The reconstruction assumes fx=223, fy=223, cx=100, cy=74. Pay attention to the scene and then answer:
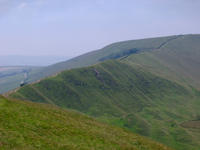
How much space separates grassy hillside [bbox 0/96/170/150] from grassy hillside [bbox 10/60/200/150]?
79277 millimetres

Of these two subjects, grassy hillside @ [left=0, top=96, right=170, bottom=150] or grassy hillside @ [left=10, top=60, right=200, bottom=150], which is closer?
grassy hillside @ [left=0, top=96, right=170, bottom=150]

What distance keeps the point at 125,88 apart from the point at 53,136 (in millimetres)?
157079

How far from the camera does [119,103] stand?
552 feet

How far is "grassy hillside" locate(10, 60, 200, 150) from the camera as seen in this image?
13261 centimetres

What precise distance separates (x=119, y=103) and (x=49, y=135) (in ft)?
444

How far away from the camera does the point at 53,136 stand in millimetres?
35531

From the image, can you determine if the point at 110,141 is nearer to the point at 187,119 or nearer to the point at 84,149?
the point at 84,149

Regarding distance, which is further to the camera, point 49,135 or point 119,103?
point 119,103

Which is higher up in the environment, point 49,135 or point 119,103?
point 49,135

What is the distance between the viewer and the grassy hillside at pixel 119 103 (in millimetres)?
132613

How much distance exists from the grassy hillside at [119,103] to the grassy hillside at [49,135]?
79.3 metres

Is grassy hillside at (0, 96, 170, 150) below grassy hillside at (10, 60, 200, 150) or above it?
above

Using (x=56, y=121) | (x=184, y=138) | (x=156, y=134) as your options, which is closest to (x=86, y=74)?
(x=156, y=134)

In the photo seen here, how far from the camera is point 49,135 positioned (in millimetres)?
35375
